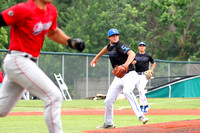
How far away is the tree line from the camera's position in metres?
46.6

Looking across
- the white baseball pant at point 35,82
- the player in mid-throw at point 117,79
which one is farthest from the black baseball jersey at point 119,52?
the white baseball pant at point 35,82

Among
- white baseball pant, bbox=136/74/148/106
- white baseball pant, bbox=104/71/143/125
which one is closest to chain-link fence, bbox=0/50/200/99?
white baseball pant, bbox=136/74/148/106

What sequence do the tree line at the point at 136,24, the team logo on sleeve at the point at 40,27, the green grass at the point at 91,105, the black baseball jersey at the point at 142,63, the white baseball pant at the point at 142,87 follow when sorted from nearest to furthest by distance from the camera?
the team logo on sleeve at the point at 40,27 < the white baseball pant at the point at 142,87 < the black baseball jersey at the point at 142,63 < the green grass at the point at 91,105 < the tree line at the point at 136,24

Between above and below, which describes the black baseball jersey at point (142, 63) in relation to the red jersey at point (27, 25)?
below

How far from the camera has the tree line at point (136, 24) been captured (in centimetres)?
4656

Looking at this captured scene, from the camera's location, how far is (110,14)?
48.5 metres

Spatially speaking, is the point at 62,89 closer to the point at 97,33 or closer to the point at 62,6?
the point at 97,33

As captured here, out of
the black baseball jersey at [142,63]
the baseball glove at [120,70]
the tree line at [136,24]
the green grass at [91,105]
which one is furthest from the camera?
the tree line at [136,24]

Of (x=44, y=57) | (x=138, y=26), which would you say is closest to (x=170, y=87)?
(x=44, y=57)

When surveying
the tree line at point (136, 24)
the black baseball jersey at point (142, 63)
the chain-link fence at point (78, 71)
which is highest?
the tree line at point (136, 24)

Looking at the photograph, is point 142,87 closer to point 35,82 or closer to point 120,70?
point 120,70

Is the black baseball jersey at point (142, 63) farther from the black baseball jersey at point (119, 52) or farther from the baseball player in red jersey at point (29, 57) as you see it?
the baseball player in red jersey at point (29, 57)

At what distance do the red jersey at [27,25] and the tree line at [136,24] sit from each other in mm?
37023

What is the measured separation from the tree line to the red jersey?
37.0m
